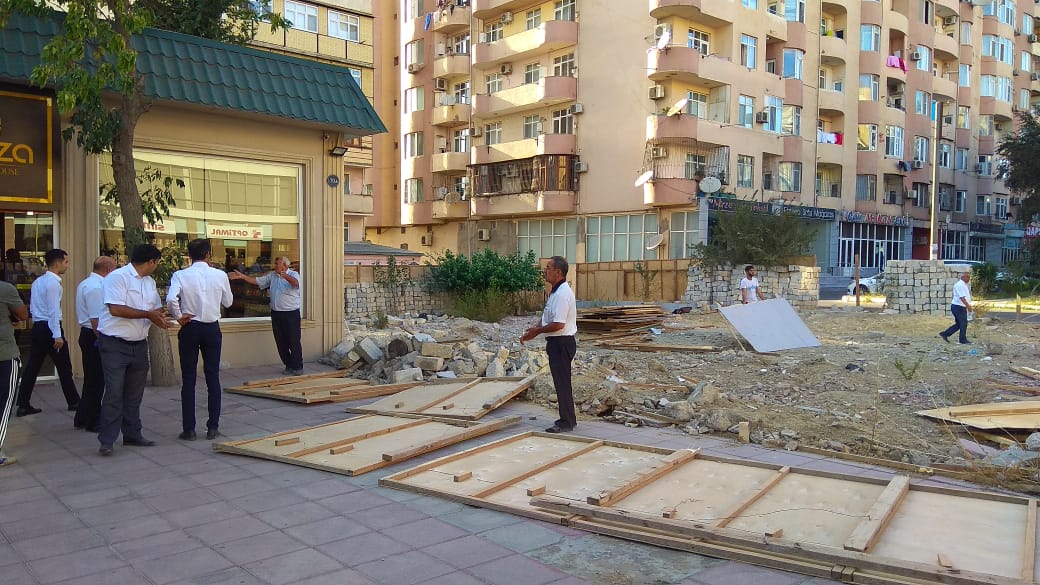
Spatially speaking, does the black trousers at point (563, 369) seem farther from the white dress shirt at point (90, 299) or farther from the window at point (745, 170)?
the window at point (745, 170)

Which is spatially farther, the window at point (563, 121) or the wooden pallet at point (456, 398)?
the window at point (563, 121)

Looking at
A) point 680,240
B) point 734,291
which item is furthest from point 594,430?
point 680,240

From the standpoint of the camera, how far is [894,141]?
4484cm

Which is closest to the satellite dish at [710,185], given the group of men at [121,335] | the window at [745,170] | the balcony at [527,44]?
the window at [745,170]

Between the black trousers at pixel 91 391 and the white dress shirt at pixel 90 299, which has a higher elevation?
the white dress shirt at pixel 90 299

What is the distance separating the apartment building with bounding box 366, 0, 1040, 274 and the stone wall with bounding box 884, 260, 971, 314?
20.3ft

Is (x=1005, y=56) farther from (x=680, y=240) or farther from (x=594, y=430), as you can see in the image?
(x=594, y=430)

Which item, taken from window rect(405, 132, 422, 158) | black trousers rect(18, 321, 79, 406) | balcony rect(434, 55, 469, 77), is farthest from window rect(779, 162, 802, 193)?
black trousers rect(18, 321, 79, 406)

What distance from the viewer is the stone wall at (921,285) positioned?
23.6 meters

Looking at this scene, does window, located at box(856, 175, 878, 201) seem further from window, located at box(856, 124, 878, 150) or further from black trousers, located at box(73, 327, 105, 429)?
black trousers, located at box(73, 327, 105, 429)

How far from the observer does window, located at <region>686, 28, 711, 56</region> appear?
3569 centimetres

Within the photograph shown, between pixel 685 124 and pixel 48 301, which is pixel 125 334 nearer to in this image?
pixel 48 301

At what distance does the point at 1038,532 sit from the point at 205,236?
10.8 metres

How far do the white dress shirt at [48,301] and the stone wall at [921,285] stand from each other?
23047mm
